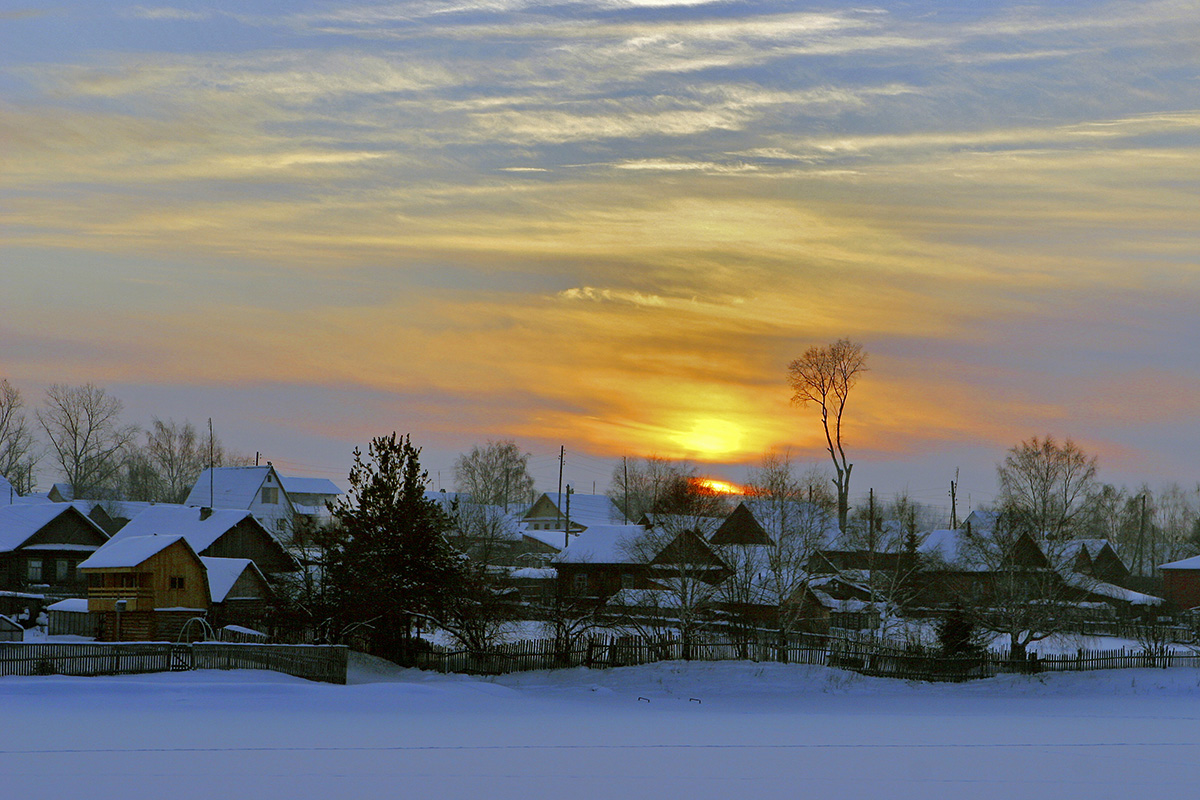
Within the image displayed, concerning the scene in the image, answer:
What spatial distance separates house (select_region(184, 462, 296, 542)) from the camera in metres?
97.1

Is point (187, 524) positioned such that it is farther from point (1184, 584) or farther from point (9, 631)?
point (1184, 584)

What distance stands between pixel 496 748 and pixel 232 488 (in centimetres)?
8833

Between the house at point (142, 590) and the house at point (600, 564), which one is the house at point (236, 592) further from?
the house at point (600, 564)

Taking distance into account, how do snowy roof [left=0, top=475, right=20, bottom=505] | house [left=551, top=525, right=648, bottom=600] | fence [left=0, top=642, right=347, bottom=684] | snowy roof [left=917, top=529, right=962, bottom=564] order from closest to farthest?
fence [left=0, top=642, right=347, bottom=684] → house [left=551, top=525, right=648, bottom=600] → snowy roof [left=917, top=529, right=962, bottom=564] → snowy roof [left=0, top=475, right=20, bottom=505]

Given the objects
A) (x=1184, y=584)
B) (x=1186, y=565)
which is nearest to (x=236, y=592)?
(x=1184, y=584)

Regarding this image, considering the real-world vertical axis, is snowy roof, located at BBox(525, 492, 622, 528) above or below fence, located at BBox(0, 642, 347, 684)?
above

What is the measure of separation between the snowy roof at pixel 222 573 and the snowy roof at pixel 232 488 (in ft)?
152

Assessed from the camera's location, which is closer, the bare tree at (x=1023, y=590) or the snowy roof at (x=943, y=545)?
the bare tree at (x=1023, y=590)

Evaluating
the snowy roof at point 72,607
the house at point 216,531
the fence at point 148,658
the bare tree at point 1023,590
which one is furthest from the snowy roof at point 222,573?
the bare tree at point 1023,590

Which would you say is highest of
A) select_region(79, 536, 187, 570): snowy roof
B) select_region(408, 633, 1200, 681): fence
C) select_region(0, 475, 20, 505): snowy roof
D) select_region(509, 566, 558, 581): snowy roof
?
select_region(0, 475, 20, 505): snowy roof

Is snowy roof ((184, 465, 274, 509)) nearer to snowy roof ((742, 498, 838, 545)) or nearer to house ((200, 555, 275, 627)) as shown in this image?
house ((200, 555, 275, 627))

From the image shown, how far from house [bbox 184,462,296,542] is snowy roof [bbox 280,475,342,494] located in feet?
94.5

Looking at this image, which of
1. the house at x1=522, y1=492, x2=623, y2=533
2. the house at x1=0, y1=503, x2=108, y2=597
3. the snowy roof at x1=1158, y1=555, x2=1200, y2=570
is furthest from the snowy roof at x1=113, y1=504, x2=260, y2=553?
the house at x1=522, y1=492, x2=623, y2=533

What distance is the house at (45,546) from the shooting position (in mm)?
62562
